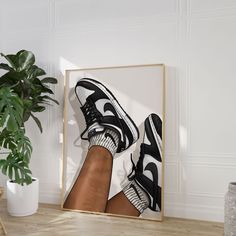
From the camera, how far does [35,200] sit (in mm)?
2744

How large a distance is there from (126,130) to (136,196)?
2.06 feet

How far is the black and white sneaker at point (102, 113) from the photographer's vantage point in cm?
272

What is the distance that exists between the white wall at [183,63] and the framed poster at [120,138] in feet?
0.28

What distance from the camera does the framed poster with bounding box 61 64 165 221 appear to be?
8.57 ft

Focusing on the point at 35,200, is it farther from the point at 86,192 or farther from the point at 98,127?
the point at 98,127

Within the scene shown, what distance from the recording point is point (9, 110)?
2123mm

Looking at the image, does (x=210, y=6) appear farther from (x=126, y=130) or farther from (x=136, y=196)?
(x=136, y=196)

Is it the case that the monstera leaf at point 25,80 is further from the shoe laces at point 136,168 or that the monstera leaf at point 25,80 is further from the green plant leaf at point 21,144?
the shoe laces at point 136,168

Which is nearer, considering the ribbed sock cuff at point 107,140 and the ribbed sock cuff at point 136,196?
the ribbed sock cuff at point 136,196

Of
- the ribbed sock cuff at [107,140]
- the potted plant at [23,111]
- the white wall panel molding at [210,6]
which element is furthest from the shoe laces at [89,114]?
the white wall panel molding at [210,6]

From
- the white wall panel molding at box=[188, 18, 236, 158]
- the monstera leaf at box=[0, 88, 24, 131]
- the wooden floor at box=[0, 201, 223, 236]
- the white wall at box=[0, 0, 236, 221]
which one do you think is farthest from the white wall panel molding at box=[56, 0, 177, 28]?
the wooden floor at box=[0, 201, 223, 236]

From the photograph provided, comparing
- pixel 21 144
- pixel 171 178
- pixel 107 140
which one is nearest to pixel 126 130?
pixel 107 140

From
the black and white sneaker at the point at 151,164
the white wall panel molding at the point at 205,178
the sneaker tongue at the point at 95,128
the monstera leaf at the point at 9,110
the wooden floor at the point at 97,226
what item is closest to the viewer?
the monstera leaf at the point at 9,110

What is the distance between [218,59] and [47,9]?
1907mm
